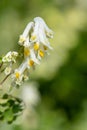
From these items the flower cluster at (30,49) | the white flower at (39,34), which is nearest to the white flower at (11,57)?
the flower cluster at (30,49)

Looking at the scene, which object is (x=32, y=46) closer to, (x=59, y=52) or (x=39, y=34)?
(x=39, y=34)

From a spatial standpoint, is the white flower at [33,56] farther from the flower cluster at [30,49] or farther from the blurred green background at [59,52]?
the blurred green background at [59,52]

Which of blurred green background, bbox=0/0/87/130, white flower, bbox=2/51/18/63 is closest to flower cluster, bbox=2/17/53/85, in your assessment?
white flower, bbox=2/51/18/63

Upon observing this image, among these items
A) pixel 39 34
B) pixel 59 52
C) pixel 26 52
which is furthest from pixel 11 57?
pixel 59 52

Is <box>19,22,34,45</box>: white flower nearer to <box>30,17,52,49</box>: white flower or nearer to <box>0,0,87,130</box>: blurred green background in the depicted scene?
<box>30,17,52,49</box>: white flower

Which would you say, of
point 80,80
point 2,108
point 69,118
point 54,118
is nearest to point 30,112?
point 54,118

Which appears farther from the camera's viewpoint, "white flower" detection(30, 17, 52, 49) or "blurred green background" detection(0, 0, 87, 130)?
"blurred green background" detection(0, 0, 87, 130)

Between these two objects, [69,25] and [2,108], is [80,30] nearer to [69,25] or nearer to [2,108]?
[69,25]
